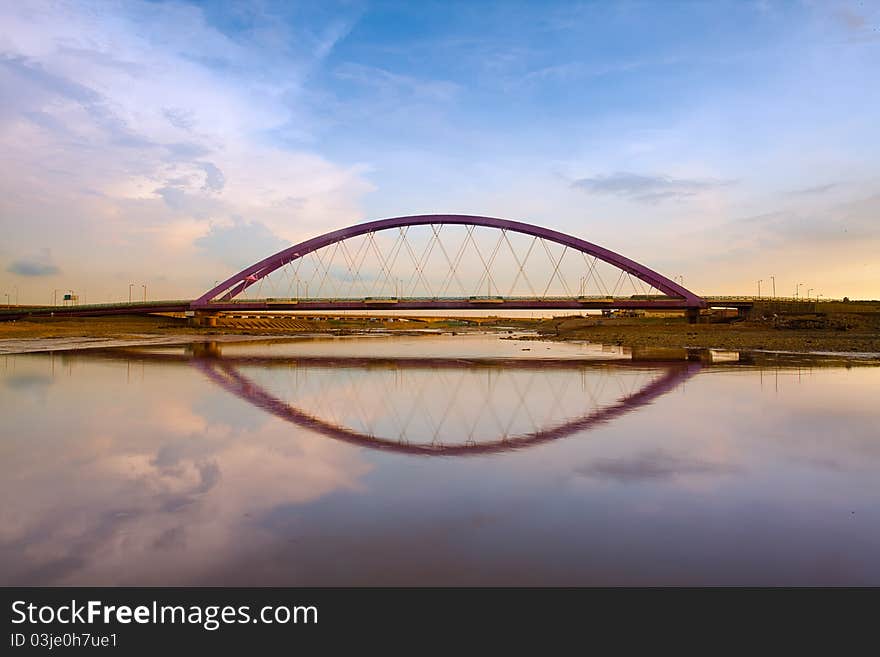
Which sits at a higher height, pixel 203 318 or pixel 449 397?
pixel 203 318

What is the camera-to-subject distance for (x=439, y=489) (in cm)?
616

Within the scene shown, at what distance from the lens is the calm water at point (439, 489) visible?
4.12 metres

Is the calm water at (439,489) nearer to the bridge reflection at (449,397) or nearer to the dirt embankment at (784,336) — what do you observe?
the bridge reflection at (449,397)

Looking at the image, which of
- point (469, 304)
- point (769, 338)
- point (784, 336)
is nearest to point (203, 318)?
point (469, 304)

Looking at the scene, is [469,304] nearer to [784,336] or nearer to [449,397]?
[784,336]

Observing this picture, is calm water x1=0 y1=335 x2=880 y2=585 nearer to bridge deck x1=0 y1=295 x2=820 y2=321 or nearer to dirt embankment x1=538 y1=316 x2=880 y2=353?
dirt embankment x1=538 y1=316 x2=880 y2=353

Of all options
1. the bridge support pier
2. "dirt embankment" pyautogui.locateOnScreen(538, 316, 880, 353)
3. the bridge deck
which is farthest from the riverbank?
the bridge support pier

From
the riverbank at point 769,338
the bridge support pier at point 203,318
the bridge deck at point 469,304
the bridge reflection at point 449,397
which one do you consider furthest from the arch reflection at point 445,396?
the bridge support pier at point 203,318

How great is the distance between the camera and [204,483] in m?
6.39

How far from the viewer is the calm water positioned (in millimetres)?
4117
